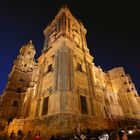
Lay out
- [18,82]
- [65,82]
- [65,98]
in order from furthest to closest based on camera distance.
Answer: [18,82] < [65,82] < [65,98]

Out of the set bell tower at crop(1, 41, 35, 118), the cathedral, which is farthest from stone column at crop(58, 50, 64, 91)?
bell tower at crop(1, 41, 35, 118)

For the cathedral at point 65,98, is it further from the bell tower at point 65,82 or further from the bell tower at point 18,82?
the bell tower at point 18,82

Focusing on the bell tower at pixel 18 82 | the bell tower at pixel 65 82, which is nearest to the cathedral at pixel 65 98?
the bell tower at pixel 65 82

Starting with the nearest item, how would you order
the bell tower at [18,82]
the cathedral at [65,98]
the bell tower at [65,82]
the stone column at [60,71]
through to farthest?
the cathedral at [65,98] → the bell tower at [65,82] → the stone column at [60,71] → the bell tower at [18,82]

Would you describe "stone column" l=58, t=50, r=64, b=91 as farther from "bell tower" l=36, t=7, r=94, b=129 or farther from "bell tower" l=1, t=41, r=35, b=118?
"bell tower" l=1, t=41, r=35, b=118

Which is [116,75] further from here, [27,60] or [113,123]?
[27,60]

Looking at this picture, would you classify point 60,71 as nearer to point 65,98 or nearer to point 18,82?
point 65,98

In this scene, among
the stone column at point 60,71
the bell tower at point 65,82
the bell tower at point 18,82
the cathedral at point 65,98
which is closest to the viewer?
the cathedral at point 65,98

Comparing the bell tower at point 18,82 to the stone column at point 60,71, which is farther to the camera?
the bell tower at point 18,82

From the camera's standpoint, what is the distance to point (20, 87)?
4859cm

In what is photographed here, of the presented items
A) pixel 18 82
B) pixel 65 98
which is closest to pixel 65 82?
pixel 65 98

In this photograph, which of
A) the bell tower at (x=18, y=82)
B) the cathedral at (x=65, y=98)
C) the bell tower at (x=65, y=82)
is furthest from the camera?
the bell tower at (x=18, y=82)

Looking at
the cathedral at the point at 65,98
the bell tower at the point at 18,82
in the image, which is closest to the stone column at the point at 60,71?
the cathedral at the point at 65,98

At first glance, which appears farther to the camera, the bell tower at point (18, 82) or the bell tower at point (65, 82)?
the bell tower at point (18, 82)
